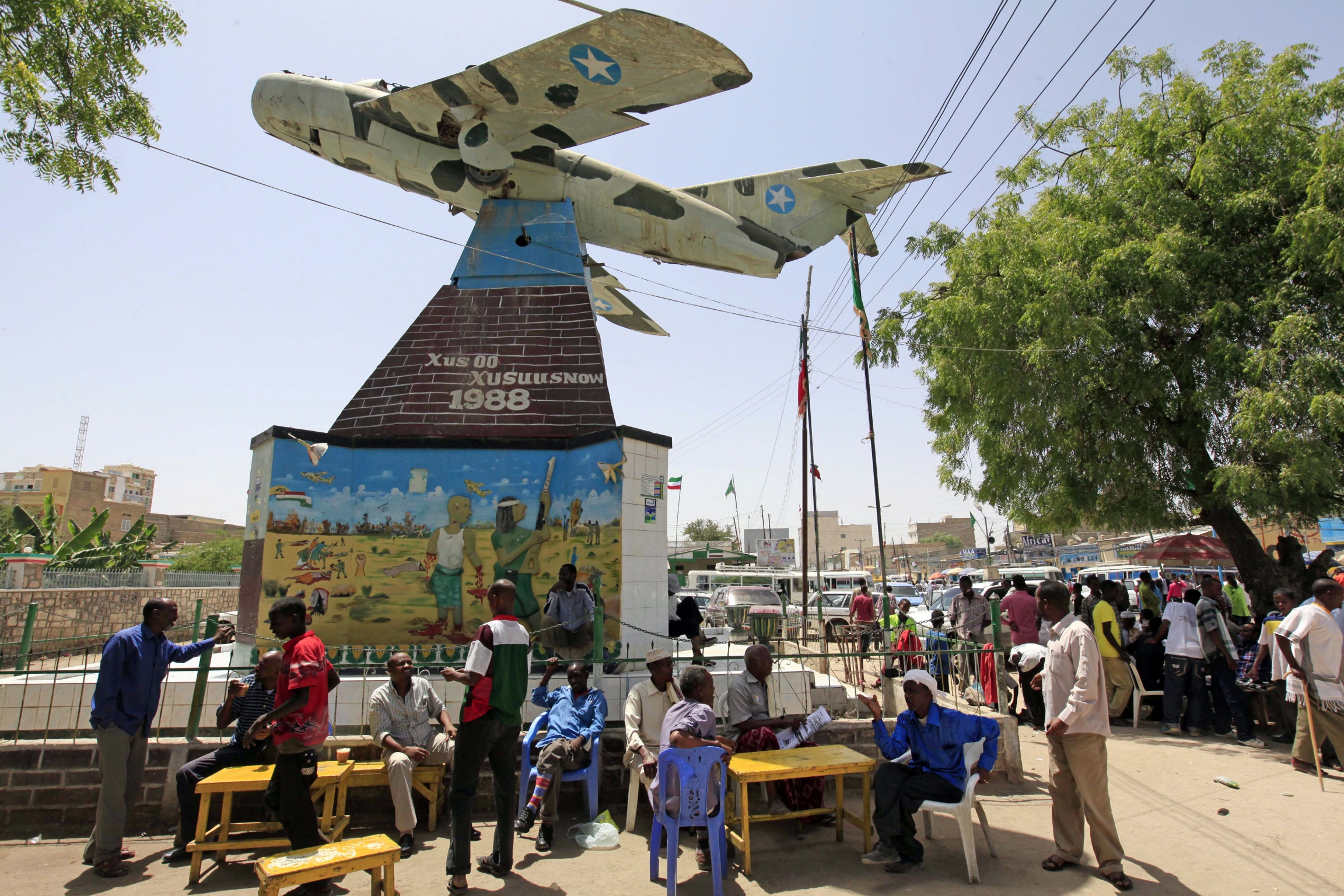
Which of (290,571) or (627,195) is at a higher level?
(627,195)

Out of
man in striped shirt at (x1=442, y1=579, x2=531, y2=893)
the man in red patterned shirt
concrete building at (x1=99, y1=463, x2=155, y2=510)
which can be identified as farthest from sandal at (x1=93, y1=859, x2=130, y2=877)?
concrete building at (x1=99, y1=463, x2=155, y2=510)

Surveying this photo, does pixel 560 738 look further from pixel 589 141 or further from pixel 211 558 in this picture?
pixel 211 558

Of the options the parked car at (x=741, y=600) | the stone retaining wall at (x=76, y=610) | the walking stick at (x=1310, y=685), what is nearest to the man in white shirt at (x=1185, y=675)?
the walking stick at (x=1310, y=685)

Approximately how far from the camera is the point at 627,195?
38.8 ft

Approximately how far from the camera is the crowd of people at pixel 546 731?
453 centimetres

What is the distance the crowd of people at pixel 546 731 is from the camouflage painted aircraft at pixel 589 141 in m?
6.82

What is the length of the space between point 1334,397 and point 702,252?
27.5 ft

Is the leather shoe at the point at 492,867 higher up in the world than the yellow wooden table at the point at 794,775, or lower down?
lower down

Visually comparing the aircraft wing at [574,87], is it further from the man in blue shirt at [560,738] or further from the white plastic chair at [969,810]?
the white plastic chair at [969,810]

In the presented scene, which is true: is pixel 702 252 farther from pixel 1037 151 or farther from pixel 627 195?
pixel 1037 151

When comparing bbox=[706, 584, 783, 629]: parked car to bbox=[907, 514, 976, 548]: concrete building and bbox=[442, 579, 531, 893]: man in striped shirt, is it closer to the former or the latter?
bbox=[442, 579, 531, 893]: man in striped shirt

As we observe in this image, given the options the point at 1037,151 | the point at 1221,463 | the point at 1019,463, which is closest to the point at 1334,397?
the point at 1221,463

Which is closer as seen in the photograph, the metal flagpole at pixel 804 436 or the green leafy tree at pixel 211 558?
the metal flagpole at pixel 804 436

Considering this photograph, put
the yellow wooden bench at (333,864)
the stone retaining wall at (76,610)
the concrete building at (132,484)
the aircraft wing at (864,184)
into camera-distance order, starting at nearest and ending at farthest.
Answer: the yellow wooden bench at (333,864) < the aircraft wing at (864,184) < the stone retaining wall at (76,610) < the concrete building at (132,484)
